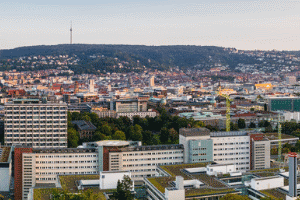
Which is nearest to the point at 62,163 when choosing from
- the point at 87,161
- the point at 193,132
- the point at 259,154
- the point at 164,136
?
the point at 87,161

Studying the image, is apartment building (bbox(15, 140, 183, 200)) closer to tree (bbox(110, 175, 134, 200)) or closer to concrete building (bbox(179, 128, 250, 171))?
concrete building (bbox(179, 128, 250, 171))

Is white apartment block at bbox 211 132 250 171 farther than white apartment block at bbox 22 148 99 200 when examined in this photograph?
Yes

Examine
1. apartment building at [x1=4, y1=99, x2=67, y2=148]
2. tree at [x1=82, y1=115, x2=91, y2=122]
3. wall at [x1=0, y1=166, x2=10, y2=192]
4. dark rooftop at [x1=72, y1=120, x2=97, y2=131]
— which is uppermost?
apartment building at [x1=4, y1=99, x2=67, y2=148]

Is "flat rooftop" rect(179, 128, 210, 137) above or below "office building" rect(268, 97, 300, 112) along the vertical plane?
above

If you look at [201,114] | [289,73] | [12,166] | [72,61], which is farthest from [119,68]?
[12,166]

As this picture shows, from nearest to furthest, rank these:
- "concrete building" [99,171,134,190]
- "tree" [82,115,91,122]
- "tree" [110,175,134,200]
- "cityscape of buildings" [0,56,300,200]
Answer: "tree" [110,175,134,200]
"cityscape of buildings" [0,56,300,200]
"concrete building" [99,171,134,190]
"tree" [82,115,91,122]

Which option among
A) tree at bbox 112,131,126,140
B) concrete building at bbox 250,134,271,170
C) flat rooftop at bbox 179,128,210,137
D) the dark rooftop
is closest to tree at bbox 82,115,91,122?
the dark rooftop

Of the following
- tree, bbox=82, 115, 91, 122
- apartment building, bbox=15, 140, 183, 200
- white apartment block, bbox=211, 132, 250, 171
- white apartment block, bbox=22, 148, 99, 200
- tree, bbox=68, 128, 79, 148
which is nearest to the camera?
apartment building, bbox=15, 140, 183, 200
